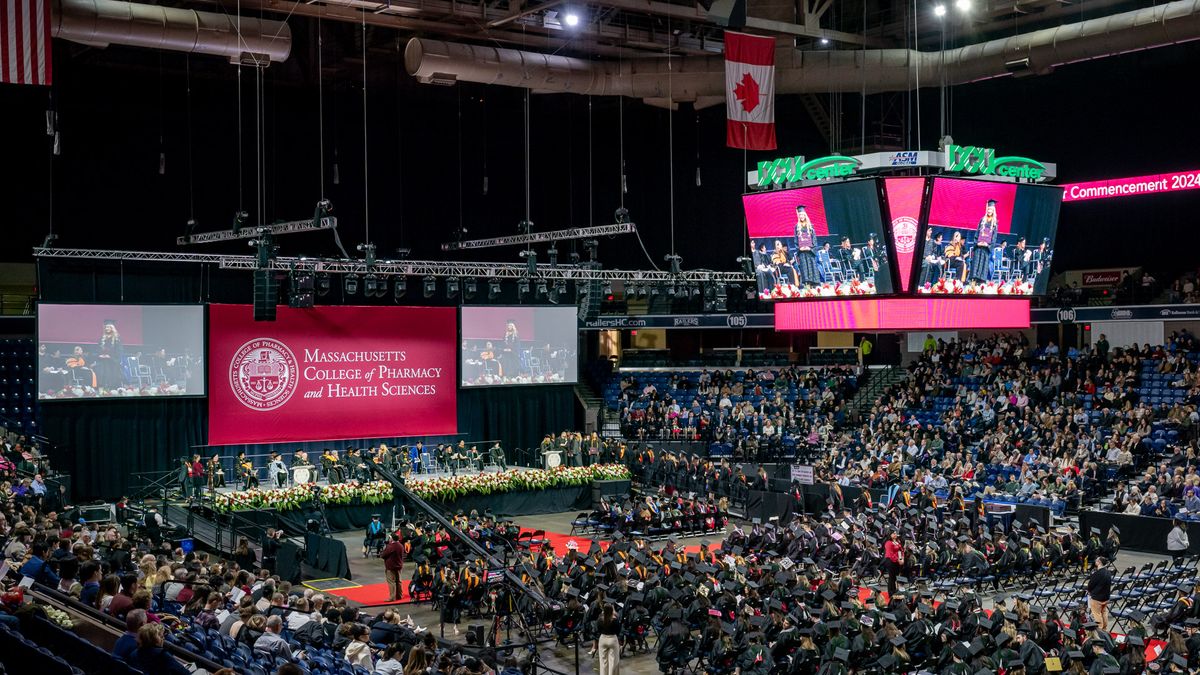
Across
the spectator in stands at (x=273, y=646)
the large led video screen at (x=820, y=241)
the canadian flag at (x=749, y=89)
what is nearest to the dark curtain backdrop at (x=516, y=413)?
the canadian flag at (x=749, y=89)

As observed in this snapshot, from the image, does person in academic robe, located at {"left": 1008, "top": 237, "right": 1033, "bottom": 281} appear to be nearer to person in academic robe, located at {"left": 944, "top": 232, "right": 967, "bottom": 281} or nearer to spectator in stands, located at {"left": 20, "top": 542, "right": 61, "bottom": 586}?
person in academic robe, located at {"left": 944, "top": 232, "right": 967, "bottom": 281}

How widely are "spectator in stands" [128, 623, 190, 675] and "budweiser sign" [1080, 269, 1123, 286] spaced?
114 ft

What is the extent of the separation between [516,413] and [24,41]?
20644 millimetres

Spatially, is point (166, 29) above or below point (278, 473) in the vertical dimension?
above

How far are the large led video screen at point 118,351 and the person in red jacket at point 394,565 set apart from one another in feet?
35.5

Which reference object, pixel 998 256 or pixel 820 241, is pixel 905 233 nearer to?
pixel 820 241

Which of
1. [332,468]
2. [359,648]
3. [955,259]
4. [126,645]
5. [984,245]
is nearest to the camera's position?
[126,645]

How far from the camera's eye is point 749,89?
23422 mm

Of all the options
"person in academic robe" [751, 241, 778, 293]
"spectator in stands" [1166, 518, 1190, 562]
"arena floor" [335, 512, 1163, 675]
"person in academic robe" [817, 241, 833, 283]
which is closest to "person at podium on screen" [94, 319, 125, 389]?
"arena floor" [335, 512, 1163, 675]

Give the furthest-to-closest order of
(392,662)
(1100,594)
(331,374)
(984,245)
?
(331,374)
(984,245)
(1100,594)
(392,662)

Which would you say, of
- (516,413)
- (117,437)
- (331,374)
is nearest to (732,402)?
(516,413)

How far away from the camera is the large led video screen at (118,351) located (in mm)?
27594

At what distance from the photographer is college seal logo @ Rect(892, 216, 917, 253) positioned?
18469mm

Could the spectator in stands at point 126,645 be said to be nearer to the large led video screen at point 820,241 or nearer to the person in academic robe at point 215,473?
the large led video screen at point 820,241
